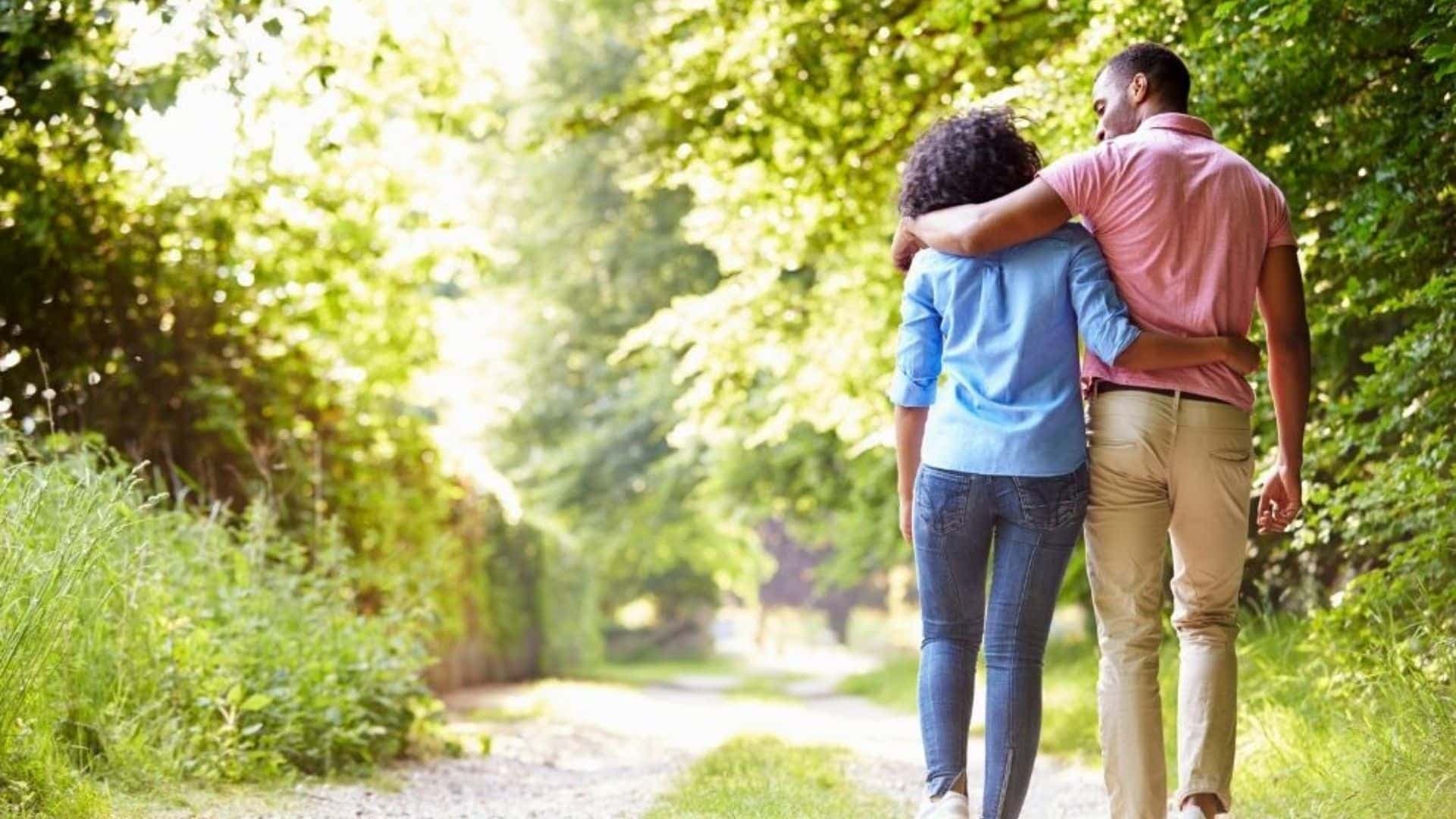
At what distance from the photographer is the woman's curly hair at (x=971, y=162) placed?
12.2 feet

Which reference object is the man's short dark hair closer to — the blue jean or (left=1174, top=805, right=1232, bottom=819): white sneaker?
the blue jean

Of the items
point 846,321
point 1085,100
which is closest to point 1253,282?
point 1085,100

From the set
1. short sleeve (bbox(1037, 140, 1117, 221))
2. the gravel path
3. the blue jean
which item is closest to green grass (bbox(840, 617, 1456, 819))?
the gravel path

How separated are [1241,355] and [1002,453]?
1.99 ft

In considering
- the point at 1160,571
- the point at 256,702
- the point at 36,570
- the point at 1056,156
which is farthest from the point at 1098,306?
the point at 256,702

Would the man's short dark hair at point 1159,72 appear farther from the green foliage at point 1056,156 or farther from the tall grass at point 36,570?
the tall grass at point 36,570

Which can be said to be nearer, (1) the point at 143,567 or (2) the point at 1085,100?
(1) the point at 143,567

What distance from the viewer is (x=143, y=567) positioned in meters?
5.51

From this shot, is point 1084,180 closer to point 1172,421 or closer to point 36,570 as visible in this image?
point 1172,421

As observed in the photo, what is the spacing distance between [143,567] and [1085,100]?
4016 millimetres

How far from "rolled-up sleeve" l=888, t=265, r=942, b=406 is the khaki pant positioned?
1.29ft

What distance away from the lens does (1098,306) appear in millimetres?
3576

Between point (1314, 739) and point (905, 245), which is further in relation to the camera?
point (1314, 739)

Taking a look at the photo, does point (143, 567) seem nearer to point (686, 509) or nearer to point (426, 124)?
point (426, 124)
